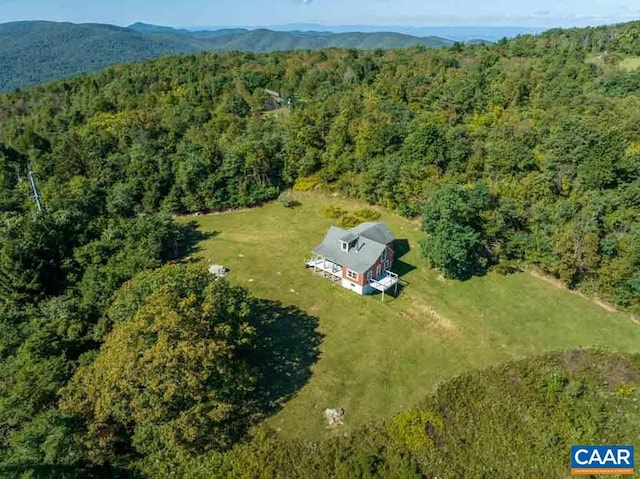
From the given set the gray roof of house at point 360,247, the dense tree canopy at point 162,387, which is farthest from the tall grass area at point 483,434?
the gray roof of house at point 360,247

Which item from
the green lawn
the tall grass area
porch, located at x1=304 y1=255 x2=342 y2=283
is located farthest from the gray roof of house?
the tall grass area

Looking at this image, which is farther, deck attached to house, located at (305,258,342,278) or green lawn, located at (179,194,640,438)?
deck attached to house, located at (305,258,342,278)

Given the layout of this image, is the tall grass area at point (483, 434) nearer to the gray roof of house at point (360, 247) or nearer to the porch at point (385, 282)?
the porch at point (385, 282)

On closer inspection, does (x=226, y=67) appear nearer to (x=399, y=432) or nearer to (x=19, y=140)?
(x=19, y=140)

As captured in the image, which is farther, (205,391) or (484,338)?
(484,338)

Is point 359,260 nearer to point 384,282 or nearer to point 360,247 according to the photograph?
point 360,247

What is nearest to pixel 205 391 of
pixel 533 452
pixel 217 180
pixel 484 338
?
pixel 533 452

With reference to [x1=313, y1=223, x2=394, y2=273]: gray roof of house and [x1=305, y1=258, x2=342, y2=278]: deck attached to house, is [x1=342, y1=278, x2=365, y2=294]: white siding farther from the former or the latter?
[x1=313, y1=223, x2=394, y2=273]: gray roof of house
